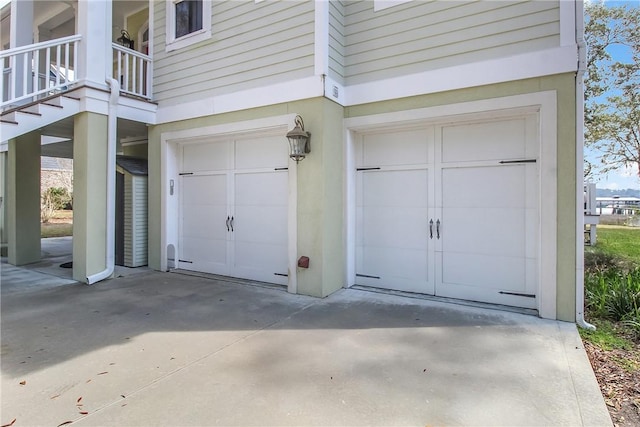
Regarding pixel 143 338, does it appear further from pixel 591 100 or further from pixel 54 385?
pixel 591 100

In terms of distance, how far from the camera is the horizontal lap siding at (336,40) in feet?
15.7

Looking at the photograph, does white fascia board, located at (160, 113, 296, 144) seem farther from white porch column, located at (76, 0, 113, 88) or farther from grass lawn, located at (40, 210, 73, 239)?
grass lawn, located at (40, 210, 73, 239)

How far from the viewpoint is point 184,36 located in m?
6.09

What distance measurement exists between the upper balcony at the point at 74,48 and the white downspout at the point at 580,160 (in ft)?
20.3

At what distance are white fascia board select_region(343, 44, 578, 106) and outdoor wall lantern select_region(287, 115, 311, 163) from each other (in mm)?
781

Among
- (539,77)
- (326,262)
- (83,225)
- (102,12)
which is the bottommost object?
(326,262)

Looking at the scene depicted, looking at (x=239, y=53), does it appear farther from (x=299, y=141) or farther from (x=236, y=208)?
(x=236, y=208)

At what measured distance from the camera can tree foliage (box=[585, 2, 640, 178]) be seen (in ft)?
29.6

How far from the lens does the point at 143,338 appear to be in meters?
3.38

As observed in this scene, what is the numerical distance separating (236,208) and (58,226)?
11194mm

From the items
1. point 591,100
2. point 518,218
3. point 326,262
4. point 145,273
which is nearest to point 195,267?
point 145,273

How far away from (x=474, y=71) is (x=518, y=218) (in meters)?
1.78

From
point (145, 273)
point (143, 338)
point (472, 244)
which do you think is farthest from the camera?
point (145, 273)

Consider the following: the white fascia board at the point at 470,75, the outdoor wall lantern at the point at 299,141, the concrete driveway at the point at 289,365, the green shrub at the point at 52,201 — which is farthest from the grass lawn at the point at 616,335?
the green shrub at the point at 52,201
